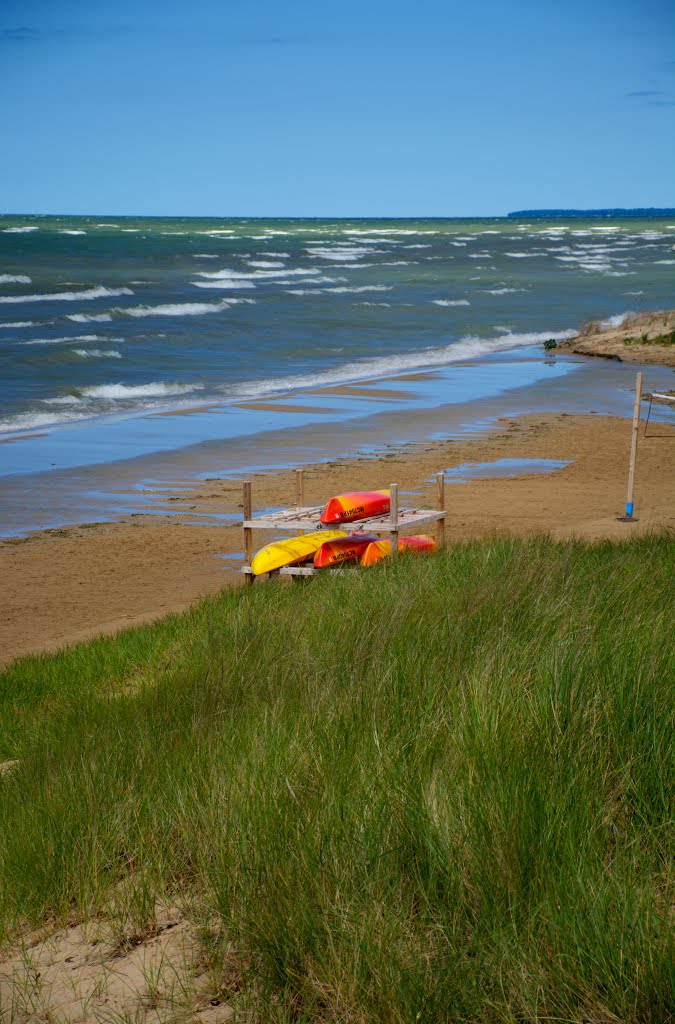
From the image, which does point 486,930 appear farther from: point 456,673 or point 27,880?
point 456,673

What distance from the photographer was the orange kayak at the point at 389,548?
9477 mm

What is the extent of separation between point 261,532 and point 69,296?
140 ft

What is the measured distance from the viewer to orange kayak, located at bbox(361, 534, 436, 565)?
9477 mm

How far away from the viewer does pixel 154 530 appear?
41.8 feet

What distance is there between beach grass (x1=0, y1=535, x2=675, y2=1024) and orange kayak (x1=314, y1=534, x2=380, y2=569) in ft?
13.1

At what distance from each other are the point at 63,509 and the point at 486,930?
464 inches

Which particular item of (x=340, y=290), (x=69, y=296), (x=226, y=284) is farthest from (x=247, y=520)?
(x=226, y=284)

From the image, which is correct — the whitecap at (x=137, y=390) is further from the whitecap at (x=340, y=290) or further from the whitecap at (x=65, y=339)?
the whitecap at (x=340, y=290)

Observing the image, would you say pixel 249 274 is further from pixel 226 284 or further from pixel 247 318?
pixel 247 318

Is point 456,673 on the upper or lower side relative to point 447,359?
upper

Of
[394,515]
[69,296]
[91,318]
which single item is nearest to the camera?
[394,515]

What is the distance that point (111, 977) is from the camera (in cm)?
300

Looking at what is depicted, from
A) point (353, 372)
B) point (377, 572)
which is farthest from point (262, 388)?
point (377, 572)

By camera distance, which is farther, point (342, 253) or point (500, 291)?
point (342, 253)
